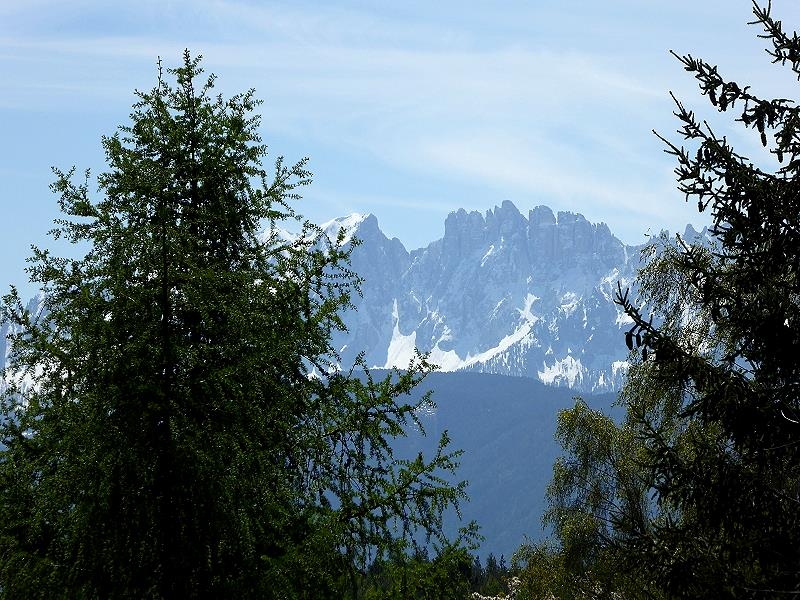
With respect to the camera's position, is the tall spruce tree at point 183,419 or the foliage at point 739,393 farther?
the foliage at point 739,393

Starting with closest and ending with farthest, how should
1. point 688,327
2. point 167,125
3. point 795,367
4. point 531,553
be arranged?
point 167,125, point 795,367, point 688,327, point 531,553

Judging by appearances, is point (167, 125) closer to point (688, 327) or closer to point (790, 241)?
point (790, 241)

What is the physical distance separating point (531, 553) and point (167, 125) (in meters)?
22.2

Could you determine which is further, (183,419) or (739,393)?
(739,393)

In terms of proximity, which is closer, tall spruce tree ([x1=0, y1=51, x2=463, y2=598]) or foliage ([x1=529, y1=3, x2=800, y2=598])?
tall spruce tree ([x1=0, y1=51, x2=463, y2=598])

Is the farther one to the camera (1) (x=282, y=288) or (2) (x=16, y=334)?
(1) (x=282, y=288)

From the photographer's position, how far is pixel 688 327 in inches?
706

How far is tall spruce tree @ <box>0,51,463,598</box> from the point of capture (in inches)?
312

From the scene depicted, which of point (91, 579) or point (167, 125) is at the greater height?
point (167, 125)

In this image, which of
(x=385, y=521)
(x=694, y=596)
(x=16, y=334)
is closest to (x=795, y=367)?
(x=694, y=596)

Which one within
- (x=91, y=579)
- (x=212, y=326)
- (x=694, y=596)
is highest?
Answer: (x=212, y=326)

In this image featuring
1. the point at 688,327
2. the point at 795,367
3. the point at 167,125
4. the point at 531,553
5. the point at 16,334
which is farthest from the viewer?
the point at 531,553

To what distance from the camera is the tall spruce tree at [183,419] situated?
7.93 meters

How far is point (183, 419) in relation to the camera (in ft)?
26.0
